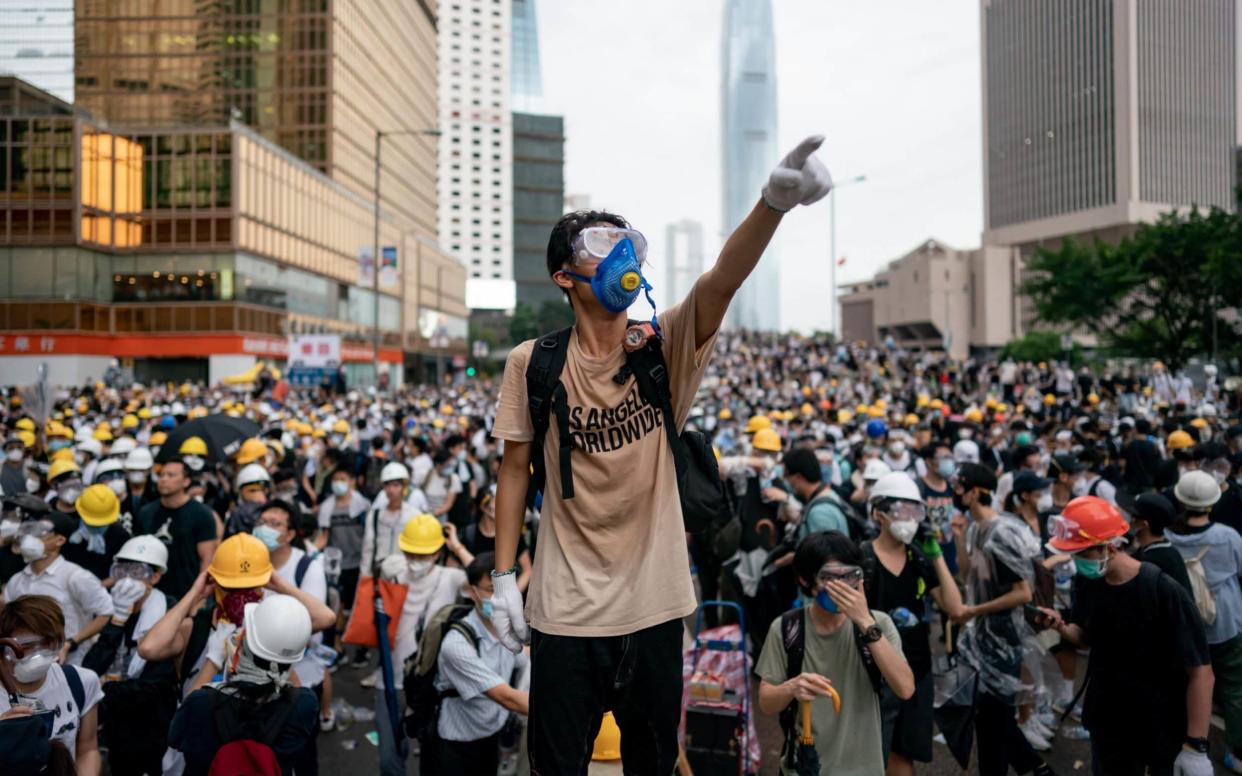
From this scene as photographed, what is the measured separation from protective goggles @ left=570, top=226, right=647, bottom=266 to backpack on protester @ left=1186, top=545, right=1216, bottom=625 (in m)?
4.50

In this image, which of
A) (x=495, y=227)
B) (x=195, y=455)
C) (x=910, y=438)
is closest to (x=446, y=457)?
(x=195, y=455)

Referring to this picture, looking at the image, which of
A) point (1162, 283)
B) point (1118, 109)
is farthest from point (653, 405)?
point (1118, 109)

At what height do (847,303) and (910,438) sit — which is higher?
(847,303)

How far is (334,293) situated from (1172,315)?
52.0 metres

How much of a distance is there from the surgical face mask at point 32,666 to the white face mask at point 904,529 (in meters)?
3.96

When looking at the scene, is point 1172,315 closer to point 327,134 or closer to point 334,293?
point 334,293

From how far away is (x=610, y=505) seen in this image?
98.7 inches

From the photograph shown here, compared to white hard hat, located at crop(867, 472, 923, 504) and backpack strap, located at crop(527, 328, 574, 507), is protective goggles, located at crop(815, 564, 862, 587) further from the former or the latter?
backpack strap, located at crop(527, 328, 574, 507)

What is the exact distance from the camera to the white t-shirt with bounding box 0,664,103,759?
149 inches

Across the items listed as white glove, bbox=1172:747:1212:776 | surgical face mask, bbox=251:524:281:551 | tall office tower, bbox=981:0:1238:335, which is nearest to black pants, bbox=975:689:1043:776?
white glove, bbox=1172:747:1212:776

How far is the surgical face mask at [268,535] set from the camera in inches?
229

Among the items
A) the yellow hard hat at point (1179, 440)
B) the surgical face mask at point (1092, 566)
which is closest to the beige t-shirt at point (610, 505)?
the surgical face mask at point (1092, 566)

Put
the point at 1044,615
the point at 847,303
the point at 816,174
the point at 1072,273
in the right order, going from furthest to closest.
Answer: the point at 847,303, the point at 1072,273, the point at 1044,615, the point at 816,174

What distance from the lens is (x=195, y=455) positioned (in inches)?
366
